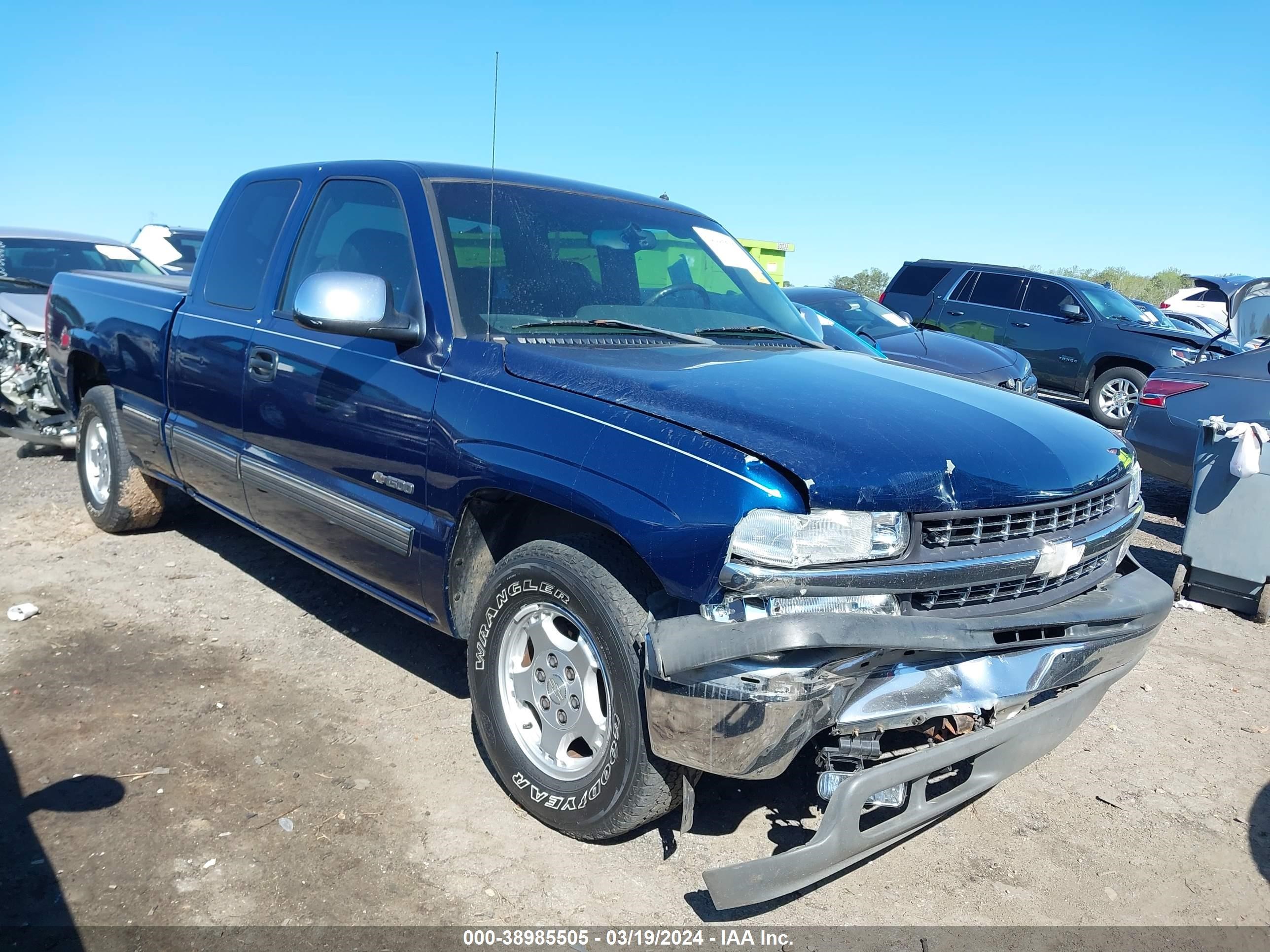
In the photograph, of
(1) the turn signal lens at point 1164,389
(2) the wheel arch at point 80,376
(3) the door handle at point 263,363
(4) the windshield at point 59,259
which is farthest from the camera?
(4) the windshield at point 59,259

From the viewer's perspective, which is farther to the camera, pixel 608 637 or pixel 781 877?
pixel 608 637

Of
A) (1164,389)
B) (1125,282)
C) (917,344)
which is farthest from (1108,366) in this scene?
(1125,282)

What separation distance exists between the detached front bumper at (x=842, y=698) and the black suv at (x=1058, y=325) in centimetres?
1054

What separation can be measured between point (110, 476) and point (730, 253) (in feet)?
12.4

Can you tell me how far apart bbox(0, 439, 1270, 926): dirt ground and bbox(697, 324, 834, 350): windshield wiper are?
1608 millimetres

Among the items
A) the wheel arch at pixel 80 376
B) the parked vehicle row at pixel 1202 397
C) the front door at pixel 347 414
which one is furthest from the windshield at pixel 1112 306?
the wheel arch at pixel 80 376

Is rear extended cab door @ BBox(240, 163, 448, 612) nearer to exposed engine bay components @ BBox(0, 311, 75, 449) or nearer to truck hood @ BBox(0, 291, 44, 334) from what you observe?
exposed engine bay components @ BBox(0, 311, 75, 449)

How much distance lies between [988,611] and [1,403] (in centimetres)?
808

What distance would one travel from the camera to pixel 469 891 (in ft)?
8.82

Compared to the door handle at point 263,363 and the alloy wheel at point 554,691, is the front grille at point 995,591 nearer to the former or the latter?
the alloy wheel at point 554,691

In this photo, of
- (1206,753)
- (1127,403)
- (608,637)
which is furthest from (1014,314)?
(608,637)

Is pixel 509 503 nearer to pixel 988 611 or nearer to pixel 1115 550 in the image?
pixel 988 611

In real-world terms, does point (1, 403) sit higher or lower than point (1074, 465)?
lower

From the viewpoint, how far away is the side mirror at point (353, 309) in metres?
3.14
